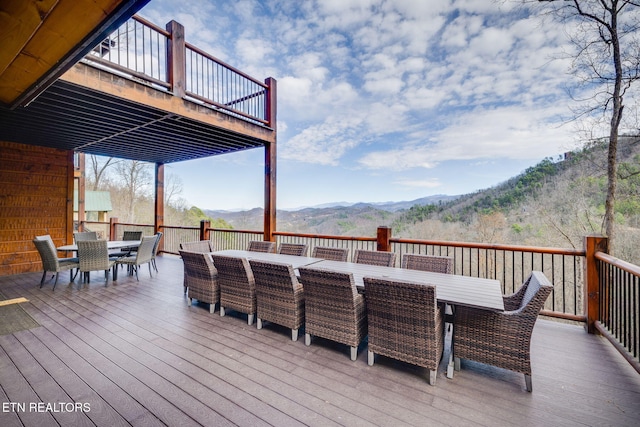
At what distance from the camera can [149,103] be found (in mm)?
3842

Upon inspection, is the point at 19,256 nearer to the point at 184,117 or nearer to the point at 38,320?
the point at 38,320

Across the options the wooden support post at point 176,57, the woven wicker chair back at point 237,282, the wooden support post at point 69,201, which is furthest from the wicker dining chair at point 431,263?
the wooden support post at point 69,201

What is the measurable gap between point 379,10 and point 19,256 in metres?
11.0

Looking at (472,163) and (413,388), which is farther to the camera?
(472,163)

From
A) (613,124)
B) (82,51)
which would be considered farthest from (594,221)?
(82,51)

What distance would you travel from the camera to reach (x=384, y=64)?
30.7ft

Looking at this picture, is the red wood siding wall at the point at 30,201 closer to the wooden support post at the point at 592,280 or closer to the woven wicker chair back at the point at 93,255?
the woven wicker chair back at the point at 93,255

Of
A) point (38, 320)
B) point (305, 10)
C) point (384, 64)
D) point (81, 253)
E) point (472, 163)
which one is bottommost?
point (38, 320)

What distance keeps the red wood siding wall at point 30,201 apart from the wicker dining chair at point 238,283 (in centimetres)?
643

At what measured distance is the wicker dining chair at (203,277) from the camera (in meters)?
3.42

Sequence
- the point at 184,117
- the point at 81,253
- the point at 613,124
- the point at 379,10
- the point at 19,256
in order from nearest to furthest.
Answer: the point at 613,124, the point at 184,117, the point at 81,253, the point at 19,256, the point at 379,10

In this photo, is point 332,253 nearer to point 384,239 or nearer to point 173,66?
point 384,239

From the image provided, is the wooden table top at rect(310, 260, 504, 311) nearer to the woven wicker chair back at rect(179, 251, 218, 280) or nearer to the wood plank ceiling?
the woven wicker chair back at rect(179, 251, 218, 280)

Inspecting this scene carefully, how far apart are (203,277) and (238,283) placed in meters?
0.67
